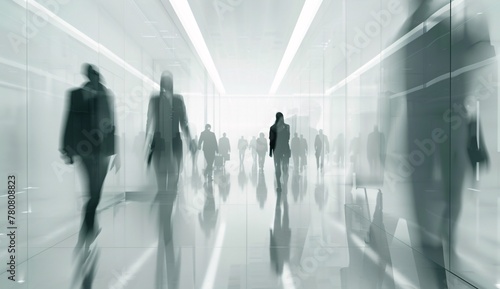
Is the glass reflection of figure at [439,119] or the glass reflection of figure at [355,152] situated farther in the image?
the glass reflection of figure at [355,152]

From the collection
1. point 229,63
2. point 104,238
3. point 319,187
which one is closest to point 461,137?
point 104,238

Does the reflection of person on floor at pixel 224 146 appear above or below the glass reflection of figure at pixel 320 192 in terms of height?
above

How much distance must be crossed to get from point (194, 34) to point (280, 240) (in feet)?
26.3

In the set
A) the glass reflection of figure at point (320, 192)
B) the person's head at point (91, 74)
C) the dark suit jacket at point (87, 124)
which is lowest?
the glass reflection of figure at point (320, 192)

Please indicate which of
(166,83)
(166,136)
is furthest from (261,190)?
(166,83)

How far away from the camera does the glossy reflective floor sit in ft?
10.6

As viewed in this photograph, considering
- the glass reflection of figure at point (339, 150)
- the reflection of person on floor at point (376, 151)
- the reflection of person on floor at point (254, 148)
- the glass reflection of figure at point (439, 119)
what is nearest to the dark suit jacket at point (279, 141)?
the glass reflection of figure at point (339, 150)

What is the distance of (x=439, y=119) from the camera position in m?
3.75

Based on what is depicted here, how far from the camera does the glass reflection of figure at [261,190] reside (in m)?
8.15

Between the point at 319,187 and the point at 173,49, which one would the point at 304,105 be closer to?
the point at 319,187

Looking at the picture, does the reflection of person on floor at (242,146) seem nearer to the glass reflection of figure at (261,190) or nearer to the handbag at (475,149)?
the glass reflection of figure at (261,190)

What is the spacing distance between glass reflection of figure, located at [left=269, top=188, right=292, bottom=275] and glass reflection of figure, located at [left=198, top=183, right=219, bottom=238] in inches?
35.2

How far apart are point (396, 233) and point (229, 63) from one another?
→ 10.6m

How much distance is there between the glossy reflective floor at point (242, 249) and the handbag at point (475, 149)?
3.56 feet
